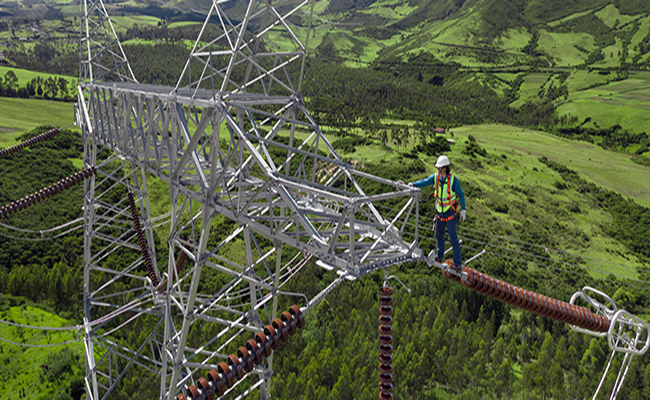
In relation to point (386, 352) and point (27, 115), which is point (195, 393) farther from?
point (27, 115)

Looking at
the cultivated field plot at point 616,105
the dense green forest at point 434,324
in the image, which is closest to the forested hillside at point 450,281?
the dense green forest at point 434,324

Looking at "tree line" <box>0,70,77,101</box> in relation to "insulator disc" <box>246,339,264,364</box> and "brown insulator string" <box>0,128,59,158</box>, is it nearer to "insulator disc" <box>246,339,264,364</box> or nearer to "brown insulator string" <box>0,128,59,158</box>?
"brown insulator string" <box>0,128,59,158</box>

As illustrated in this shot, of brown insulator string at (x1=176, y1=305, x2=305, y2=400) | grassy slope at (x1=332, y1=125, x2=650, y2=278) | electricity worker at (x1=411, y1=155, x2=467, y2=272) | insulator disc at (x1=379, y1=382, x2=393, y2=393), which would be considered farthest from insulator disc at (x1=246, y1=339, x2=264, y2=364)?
grassy slope at (x1=332, y1=125, x2=650, y2=278)

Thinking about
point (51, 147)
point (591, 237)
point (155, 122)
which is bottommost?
point (591, 237)

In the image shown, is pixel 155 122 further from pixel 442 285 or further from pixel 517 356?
pixel 442 285

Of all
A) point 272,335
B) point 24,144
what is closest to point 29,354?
point 24,144

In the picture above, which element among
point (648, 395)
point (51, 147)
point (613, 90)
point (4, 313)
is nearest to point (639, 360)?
point (648, 395)
